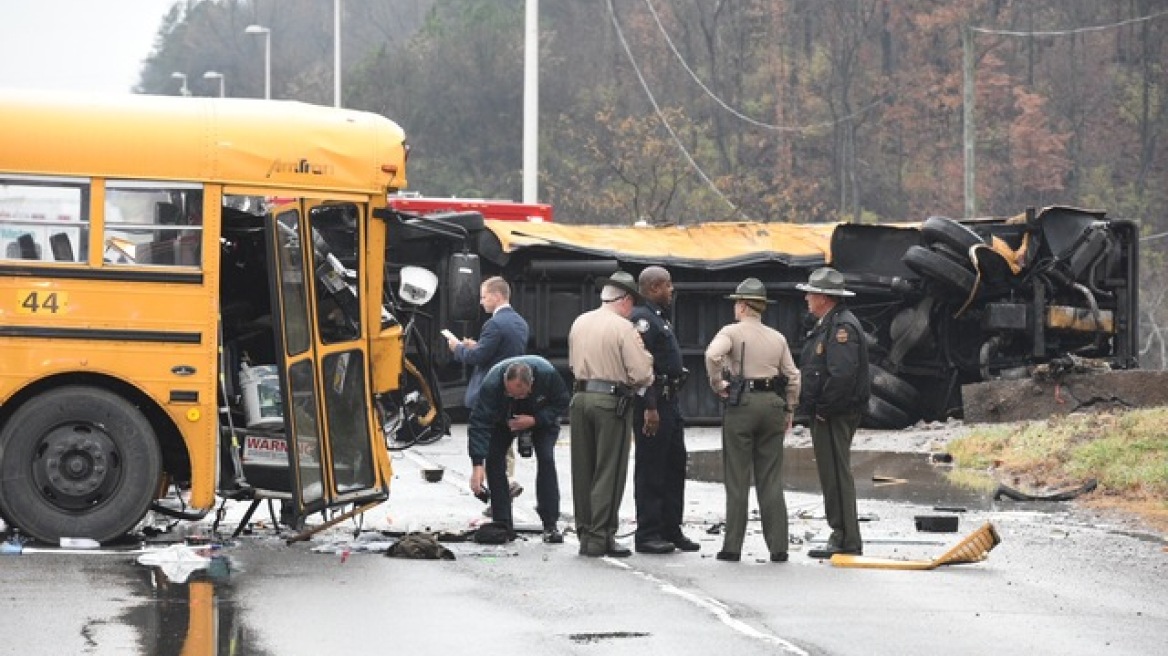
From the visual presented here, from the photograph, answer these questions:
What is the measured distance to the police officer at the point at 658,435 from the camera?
48.4ft

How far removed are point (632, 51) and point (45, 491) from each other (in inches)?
2267

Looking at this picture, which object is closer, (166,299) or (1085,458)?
(166,299)

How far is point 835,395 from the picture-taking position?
14609 millimetres

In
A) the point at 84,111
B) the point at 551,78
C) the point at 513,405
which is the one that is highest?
the point at 551,78

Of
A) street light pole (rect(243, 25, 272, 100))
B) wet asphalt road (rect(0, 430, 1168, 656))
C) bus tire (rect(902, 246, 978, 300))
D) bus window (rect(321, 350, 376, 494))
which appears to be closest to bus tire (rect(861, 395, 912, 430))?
bus tire (rect(902, 246, 978, 300))

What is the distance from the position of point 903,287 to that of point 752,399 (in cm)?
1243

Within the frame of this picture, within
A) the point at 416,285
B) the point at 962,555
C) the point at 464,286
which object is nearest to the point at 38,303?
the point at 416,285

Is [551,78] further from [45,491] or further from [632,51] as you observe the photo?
[45,491]

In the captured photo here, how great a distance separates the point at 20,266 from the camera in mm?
13922

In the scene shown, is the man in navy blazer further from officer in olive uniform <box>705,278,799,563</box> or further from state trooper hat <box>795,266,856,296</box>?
state trooper hat <box>795,266,856,296</box>

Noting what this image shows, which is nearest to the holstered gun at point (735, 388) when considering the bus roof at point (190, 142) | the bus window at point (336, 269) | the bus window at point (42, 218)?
the bus window at point (336, 269)

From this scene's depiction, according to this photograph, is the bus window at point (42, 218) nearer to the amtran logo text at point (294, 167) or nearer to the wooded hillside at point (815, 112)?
the amtran logo text at point (294, 167)

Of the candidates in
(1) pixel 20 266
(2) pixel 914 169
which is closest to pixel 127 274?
(1) pixel 20 266

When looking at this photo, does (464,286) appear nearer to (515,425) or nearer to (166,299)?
(515,425)
